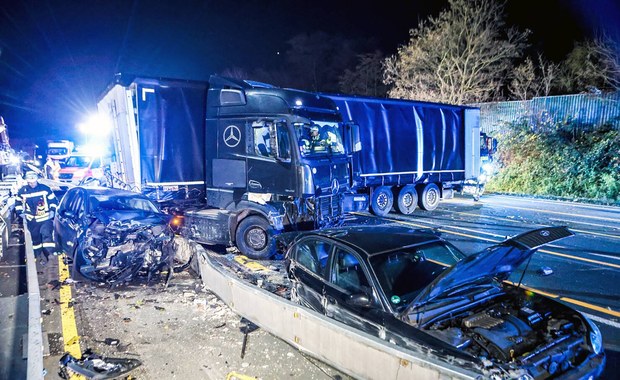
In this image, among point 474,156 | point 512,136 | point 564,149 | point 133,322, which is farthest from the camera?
point 512,136

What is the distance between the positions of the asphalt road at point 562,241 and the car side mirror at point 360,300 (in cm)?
243

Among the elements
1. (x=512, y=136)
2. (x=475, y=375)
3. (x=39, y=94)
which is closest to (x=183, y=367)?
(x=475, y=375)

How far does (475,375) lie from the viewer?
2.78m

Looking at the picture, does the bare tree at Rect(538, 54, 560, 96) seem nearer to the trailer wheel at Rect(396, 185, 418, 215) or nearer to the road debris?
the trailer wheel at Rect(396, 185, 418, 215)

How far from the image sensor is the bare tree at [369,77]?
30953 mm

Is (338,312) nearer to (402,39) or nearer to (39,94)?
(402,39)

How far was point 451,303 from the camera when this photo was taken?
148 inches

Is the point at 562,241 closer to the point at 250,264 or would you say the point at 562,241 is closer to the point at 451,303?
the point at 451,303

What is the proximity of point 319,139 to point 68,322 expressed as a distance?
5283 millimetres

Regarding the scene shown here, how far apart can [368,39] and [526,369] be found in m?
37.0

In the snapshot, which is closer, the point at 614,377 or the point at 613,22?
the point at 614,377

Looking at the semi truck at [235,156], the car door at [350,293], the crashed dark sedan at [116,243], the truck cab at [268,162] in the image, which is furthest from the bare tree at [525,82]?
the car door at [350,293]

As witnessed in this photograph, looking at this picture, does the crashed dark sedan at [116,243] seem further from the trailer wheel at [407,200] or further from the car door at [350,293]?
the trailer wheel at [407,200]

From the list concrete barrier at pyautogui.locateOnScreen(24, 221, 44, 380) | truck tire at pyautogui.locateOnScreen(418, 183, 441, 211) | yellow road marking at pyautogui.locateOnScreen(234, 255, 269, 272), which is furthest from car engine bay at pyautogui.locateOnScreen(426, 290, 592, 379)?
truck tire at pyautogui.locateOnScreen(418, 183, 441, 211)
